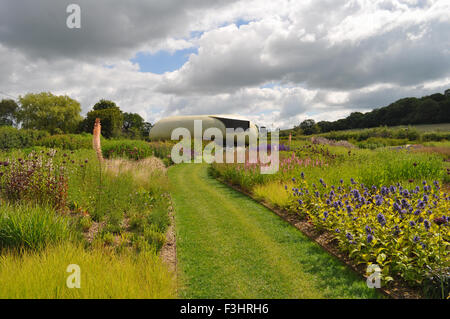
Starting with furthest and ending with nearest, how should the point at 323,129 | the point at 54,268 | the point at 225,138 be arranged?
1. the point at 323,129
2. the point at 225,138
3. the point at 54,268

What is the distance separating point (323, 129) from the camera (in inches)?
2233

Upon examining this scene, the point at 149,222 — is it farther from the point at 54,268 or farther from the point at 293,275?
the point at 293,275

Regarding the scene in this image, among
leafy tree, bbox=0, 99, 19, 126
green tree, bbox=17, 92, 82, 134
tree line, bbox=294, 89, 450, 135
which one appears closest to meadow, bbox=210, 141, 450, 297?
green tree, bbox=17, 92, 82, 134

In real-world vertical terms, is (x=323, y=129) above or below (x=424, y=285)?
above

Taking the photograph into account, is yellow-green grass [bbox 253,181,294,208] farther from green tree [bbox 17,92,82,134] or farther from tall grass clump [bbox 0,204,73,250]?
green tree [bbox 17,92,82,134]

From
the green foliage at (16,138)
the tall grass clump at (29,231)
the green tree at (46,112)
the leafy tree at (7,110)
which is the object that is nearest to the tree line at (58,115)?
the green tree at (46,112)

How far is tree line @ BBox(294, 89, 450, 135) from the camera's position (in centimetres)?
4222

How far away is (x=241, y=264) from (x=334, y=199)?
2354mm

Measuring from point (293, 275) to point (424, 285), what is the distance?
4.98 feet
